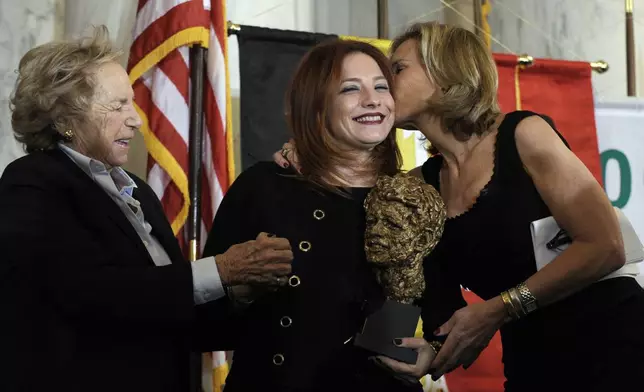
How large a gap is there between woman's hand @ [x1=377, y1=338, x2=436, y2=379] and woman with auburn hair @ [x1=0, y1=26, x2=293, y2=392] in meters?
0.32

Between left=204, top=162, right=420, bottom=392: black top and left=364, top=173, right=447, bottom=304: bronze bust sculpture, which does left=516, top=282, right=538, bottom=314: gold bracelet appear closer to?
left=364, top=173, right=447, bottom=304: bronze bust sculpture

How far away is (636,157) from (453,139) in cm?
219

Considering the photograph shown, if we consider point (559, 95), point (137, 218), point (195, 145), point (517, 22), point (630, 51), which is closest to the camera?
point (137, 218)

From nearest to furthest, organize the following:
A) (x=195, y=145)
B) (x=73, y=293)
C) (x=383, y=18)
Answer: (x=73, y=293), (x=195, y=145), (x=383, y=18)

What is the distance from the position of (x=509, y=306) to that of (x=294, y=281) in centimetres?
51

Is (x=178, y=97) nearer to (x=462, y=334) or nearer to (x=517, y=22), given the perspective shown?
(x=462, y=334)

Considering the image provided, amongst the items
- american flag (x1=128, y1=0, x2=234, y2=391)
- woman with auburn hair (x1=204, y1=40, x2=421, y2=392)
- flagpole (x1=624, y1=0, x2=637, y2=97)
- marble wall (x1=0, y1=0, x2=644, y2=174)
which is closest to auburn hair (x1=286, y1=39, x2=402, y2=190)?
woman with auburn hair (x1=204, y1=40, x2=421, y2=392)

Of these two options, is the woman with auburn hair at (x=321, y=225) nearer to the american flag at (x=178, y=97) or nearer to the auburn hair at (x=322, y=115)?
the auburn hair at (x=322, y=115)

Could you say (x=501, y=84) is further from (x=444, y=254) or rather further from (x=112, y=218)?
(x=112, y=218)

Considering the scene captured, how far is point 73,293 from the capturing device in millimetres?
2021

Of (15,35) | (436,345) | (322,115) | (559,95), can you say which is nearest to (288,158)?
(322,115)

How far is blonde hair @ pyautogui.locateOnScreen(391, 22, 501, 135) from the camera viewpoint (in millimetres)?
2352

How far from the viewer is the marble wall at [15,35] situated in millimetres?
3803

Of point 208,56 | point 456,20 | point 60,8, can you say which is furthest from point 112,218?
point 456,20
